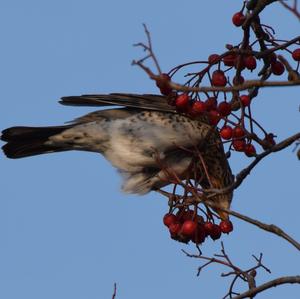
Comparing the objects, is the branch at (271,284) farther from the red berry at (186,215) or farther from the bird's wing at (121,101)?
the bird's wing at (121,101)

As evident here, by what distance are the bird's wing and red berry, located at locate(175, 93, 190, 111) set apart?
1.59 m

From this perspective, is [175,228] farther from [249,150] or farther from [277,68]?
[277,68]

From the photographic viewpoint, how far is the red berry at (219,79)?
3.49m

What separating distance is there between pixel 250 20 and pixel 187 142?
1876 mm

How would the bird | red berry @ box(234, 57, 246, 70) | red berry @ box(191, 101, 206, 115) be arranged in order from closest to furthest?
red berry @ box(234, 57, 246, 70) < red berry @ box(191, 101, 206, 115) < the bird

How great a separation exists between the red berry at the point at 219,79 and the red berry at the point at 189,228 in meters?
0.71

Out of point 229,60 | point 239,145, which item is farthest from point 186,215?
point 229,60

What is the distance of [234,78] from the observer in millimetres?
3453

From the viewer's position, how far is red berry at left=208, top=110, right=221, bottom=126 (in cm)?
343

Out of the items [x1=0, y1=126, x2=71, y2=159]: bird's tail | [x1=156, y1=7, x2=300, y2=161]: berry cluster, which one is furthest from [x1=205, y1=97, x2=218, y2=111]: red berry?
[x1=0, y1=126, x2=71, y2=159]: bird's tail

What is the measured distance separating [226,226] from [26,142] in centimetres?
251

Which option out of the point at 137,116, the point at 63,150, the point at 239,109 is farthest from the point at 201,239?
the point at 63,150

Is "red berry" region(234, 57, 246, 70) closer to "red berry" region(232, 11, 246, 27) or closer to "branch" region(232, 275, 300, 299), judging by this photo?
"red berry" region(232, 11, 246, 27)

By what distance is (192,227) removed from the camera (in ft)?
12.1
